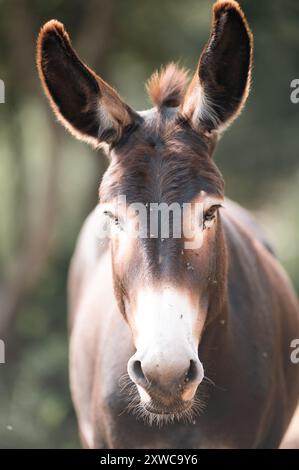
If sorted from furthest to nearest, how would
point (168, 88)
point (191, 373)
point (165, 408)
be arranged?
point (168, 88) → point (165, 408) → point (191, 373)

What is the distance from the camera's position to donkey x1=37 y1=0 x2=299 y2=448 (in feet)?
11.4

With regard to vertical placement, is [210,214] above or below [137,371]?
above

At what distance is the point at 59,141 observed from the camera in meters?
11.2

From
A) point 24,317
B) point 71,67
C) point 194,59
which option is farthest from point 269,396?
point 194,59

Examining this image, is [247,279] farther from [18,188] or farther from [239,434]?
[18,188]

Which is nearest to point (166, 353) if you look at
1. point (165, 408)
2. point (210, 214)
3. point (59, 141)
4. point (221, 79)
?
point (165, 408)

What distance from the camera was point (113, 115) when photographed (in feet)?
13.4

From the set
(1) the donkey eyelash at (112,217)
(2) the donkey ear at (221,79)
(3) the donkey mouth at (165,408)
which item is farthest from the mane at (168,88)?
(3) the donkey mouth at (165,408)

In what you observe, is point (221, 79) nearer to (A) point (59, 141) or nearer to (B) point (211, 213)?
(B) point (211, 213)

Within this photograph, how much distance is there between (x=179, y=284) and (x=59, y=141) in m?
7.96

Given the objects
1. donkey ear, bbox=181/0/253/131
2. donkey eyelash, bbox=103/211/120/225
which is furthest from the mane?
donkey eyelash, bbox=103/211/120/225

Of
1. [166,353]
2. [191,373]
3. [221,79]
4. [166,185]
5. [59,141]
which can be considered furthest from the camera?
[59,141]

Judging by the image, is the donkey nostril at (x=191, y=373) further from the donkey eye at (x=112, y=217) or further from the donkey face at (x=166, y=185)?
the donkey eye at (x=112, y=217)

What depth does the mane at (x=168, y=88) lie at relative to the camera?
14.2ft
